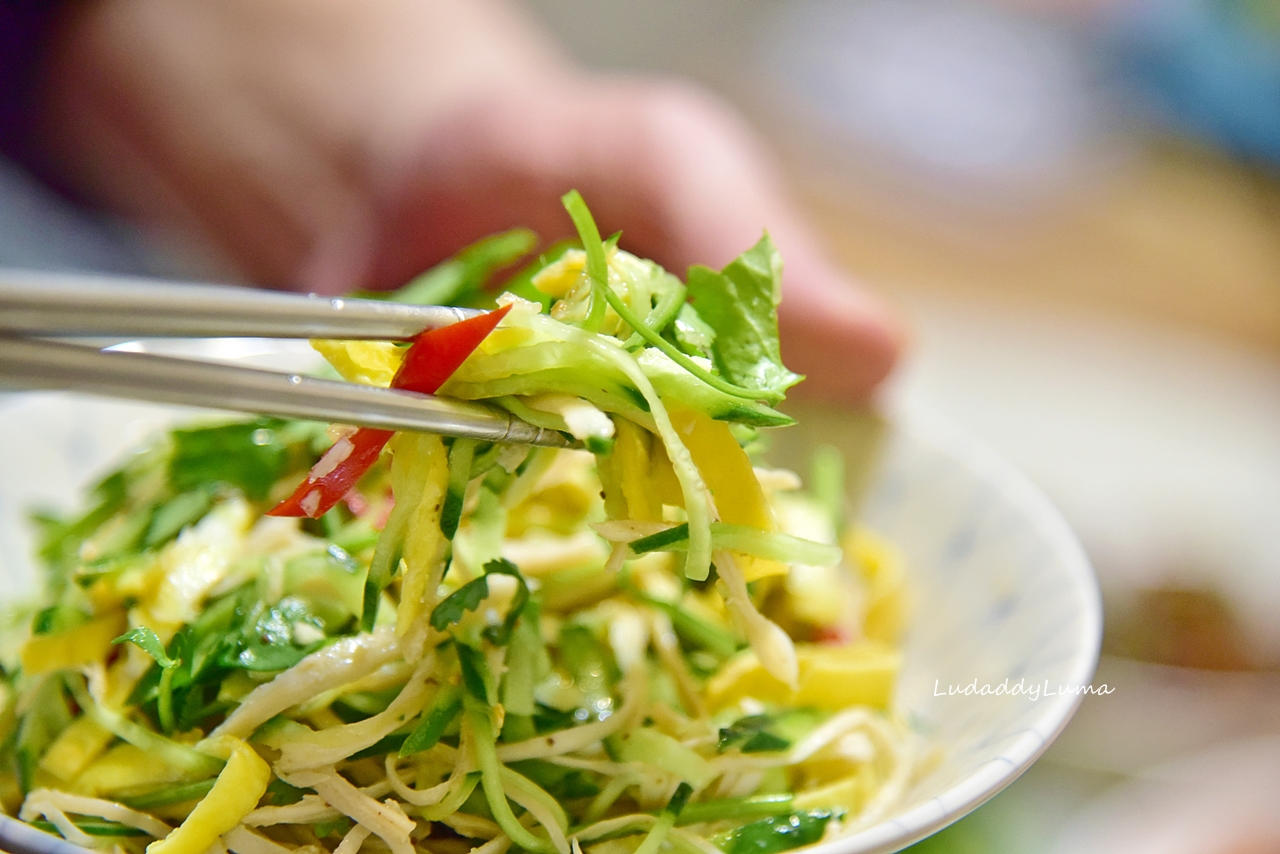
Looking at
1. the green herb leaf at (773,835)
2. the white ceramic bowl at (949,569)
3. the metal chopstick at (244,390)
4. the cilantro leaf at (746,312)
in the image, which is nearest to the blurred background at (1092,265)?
the white ceramic bowl at (949,569)

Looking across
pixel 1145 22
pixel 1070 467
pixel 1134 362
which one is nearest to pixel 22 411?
pixel 1070 467

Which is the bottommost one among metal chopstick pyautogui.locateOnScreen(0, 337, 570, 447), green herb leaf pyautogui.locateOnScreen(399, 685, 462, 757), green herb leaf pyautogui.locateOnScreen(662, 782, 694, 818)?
green herb leaf pyautogui.locateOnScreen(662, 782, 694, 818)

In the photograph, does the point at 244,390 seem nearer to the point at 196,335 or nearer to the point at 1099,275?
the point at 196,335

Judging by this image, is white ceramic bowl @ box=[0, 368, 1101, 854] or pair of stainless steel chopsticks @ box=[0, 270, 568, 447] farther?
white ceramic bowl @ box=[0, 368, 1101, 854]

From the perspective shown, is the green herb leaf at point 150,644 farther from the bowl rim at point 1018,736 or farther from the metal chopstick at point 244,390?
the bowl rim at point 1018,736

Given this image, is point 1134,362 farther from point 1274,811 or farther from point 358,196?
point 358,196

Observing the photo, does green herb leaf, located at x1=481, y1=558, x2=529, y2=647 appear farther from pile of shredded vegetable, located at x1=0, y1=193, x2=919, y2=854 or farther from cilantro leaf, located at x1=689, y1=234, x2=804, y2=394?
cilantro leaf, located at x1=689, y1=234, x2=804, y2=394

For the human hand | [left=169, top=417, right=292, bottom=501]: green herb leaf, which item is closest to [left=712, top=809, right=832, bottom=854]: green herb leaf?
[left=169, top=417, right=292, bottom=501]: green herb leaf
